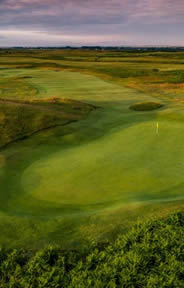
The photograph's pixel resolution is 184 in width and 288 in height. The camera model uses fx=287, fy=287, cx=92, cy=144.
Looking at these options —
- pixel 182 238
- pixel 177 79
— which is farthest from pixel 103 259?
pixel 177 79

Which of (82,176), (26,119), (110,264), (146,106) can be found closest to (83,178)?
(82,176)

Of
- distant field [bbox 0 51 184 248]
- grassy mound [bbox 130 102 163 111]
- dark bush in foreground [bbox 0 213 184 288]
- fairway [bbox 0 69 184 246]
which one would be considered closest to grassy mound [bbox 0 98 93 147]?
distant field [bbox 0 51 184 248]

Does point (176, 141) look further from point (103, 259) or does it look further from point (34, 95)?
point (34, 95)

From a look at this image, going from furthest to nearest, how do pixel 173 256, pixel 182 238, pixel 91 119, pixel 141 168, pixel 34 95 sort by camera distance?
pixel 34 95
pixel 91 119
pixel 141 168
pixel 182 238
pixel 173 256

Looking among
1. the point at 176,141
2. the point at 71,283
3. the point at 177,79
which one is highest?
the point at 177,79

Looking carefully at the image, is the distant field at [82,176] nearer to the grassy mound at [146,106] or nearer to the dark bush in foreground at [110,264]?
the dark bush in foreground at [110,264]

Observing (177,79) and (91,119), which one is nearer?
(91,119)

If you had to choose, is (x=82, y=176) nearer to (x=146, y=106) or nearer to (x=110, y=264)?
(x=110, y=264)
